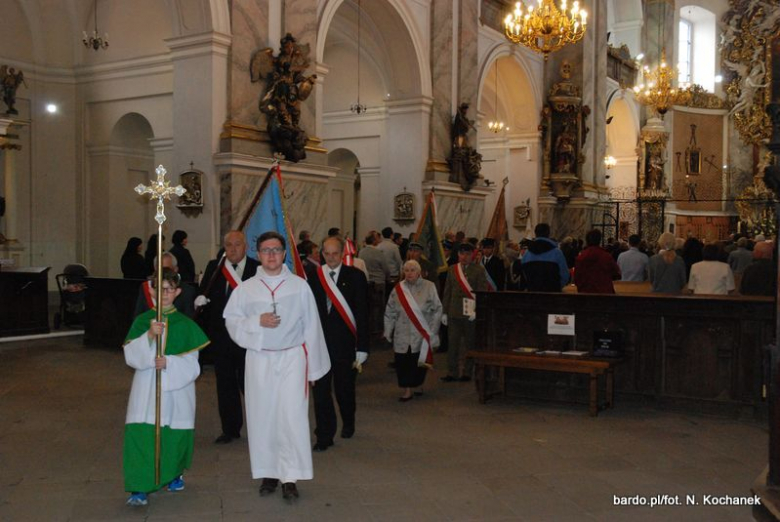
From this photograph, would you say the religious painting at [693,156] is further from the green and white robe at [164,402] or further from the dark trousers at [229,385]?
the green and white robe at [164,402]

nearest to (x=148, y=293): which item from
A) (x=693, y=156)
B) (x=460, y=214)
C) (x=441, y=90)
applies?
(x=460, y=214)

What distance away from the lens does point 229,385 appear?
260 inches

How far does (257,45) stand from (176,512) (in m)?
9.00

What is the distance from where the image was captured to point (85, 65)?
16156mm

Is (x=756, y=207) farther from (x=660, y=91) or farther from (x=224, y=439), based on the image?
(x=224, y=439)

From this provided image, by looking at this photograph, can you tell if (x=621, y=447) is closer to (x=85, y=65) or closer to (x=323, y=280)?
(x=323, y=280)

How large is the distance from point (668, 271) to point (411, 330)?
4.31 metres

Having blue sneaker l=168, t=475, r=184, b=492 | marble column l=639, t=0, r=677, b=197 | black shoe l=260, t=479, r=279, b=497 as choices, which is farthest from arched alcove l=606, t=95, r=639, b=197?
blue sneaker l=168, t=475, r=184, b=492

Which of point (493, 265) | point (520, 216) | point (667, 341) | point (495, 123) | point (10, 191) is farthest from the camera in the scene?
point (520, 216)

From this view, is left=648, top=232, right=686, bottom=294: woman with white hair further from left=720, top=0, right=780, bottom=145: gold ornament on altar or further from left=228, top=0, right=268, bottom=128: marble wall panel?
left=720, top=0, right=780, bottom=145: gold ornament on altar

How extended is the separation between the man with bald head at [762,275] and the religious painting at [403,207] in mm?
8458

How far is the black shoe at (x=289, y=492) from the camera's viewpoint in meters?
5.10

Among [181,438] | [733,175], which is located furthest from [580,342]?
[733,175]

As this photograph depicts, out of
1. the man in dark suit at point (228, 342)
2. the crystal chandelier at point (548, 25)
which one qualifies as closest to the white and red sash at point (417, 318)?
the man in dark suit at point (228, 342)
